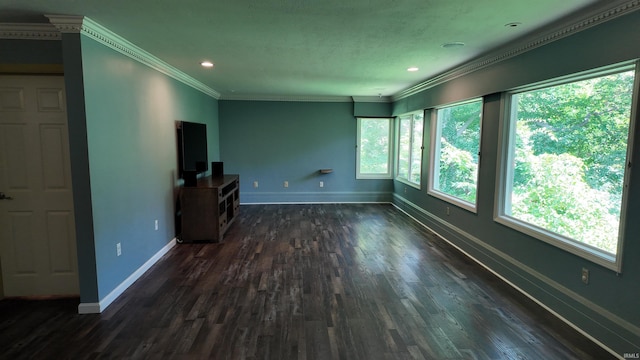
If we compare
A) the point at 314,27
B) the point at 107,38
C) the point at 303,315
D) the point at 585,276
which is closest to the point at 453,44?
the point at 314,27

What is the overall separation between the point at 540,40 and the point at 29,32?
4277 mm

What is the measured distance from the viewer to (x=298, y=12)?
2387 millimetres

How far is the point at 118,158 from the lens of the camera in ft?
10.2

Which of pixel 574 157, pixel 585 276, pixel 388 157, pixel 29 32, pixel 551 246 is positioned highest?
pixel 29 32

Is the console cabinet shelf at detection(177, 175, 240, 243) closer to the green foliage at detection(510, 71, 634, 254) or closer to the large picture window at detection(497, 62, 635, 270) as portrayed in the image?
the large picture window at detection(497, 62, 635, 270)

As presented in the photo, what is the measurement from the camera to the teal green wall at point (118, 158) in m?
2.65

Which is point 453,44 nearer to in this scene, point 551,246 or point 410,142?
point 551,246

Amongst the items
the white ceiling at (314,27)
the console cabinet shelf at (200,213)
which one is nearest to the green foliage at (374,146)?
the white ceiling at (314,27)

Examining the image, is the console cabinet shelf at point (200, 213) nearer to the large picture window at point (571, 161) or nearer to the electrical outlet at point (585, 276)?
the large picture window at point (571, 161)

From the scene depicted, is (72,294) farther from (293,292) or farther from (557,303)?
(557,303)

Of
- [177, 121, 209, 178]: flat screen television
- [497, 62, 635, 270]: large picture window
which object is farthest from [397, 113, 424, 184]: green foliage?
[177, 121, 209, 178]: flat screen television

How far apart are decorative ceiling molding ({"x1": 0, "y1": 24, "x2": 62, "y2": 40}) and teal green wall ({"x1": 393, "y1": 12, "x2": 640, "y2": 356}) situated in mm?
4096

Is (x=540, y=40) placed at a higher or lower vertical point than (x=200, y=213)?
higher

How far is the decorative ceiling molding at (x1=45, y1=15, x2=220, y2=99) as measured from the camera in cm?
251
